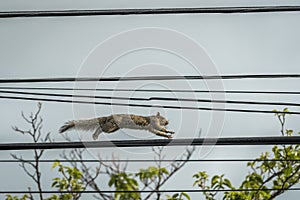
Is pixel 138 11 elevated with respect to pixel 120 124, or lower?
elevated

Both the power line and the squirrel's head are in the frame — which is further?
the squirrel's head

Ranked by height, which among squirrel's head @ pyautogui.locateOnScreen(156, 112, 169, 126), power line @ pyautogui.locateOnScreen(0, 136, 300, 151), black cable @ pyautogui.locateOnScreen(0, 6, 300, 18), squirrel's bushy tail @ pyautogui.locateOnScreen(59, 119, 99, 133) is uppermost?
black cable @ pyautogui.locateOnScreen(0, 6, 300, 18)

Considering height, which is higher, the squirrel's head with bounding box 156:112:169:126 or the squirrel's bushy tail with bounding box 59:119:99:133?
the squirrel's head with bounding box 156:112:169:126

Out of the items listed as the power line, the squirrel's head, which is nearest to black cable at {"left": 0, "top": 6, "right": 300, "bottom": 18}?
the power line

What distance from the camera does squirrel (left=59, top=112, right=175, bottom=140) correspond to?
3281mm

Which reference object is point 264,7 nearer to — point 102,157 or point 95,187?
point 102,157

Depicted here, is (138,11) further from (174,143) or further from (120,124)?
(120,124)

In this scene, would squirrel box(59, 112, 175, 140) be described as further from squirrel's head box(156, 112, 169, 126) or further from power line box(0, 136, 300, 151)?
power line box(0, 136, 300, 151)

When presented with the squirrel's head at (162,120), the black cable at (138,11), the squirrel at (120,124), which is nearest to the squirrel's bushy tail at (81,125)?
the squirrel at (120,124)

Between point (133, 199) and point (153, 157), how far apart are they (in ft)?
0.85

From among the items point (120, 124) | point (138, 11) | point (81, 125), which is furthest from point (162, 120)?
point (138, 11)

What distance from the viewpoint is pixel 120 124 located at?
11.0 ft

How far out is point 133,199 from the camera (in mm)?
3381

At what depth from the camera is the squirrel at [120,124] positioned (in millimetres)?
3281
